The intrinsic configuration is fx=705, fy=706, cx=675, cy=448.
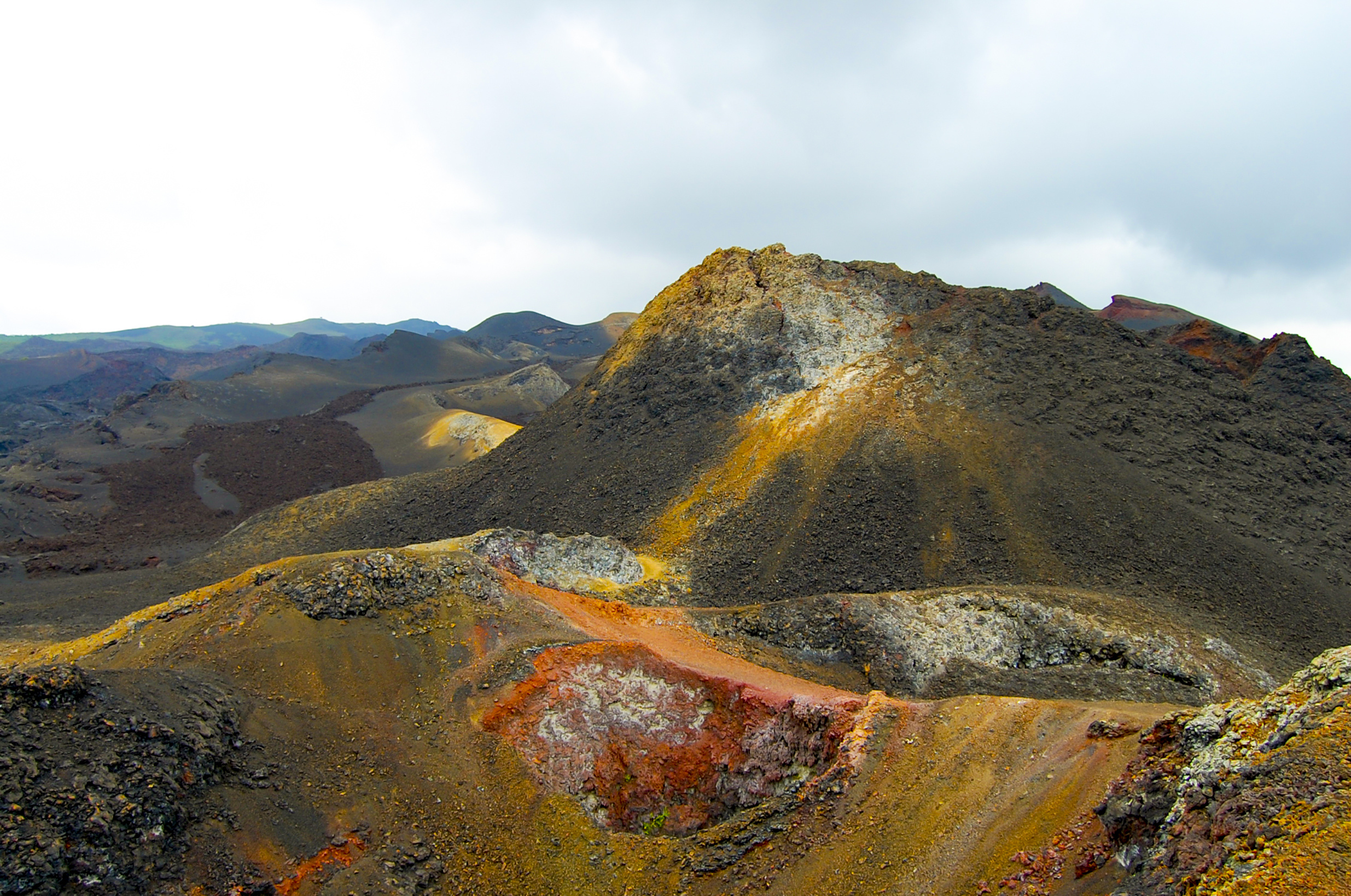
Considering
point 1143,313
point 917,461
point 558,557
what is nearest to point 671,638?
point 558,557

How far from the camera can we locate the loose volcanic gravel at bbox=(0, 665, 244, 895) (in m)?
8.09

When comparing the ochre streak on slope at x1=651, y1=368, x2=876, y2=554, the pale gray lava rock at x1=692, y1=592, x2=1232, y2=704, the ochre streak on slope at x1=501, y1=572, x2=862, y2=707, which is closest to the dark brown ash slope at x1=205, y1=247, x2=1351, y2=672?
the ochre streak on slope at x1=651, y1=368, x2=876, y2=554

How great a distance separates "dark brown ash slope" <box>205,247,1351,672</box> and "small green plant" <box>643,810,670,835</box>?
429 inches

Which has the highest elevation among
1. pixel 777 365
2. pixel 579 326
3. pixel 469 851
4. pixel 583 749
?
pixel 579 326

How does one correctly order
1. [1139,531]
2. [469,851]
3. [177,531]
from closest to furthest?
[469,851], [1139,531], [177,531]

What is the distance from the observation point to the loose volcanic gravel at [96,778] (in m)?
8.09

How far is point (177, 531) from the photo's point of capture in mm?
38344

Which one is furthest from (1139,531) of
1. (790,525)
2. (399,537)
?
(399,537)

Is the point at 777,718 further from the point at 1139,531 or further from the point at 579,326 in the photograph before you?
the point at 579,326

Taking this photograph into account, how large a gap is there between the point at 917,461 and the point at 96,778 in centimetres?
2402

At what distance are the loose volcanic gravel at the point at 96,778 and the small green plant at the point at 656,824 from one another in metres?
6.64

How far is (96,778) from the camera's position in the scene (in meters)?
8.97

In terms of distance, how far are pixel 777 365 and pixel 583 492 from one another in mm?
10446

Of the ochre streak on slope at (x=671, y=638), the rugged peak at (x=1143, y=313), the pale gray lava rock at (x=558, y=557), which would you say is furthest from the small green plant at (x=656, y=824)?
the rugged peak at (x=1143, y=313)
